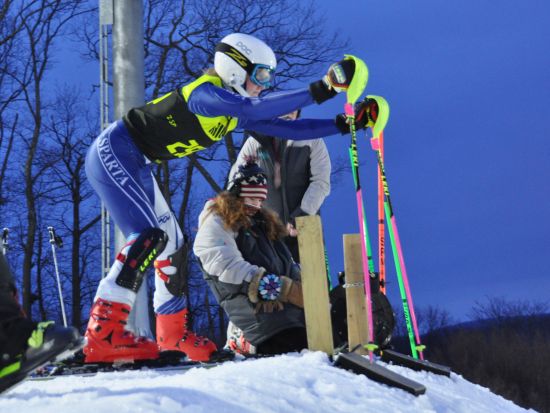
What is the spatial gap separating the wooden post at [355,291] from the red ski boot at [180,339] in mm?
952

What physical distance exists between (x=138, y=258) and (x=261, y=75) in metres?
1.24

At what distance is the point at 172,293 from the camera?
13.5 feet

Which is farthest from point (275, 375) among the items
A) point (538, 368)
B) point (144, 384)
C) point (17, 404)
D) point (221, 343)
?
point (538, 368)

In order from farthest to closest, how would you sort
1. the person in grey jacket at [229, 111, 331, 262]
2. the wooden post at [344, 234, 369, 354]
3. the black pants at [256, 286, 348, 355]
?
the person in grey jacket at [229, 111, 331, 262] < the black pants at [256, 286, 348, 355] < the wooden post at [344, 234, 369, 354]

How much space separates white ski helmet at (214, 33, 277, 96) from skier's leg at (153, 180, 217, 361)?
781 mm

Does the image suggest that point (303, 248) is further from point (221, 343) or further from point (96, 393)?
point (221, 343)

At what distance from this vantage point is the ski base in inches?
120

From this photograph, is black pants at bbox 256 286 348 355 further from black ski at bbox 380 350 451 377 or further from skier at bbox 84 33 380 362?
skier at bbox 84 33 380 362

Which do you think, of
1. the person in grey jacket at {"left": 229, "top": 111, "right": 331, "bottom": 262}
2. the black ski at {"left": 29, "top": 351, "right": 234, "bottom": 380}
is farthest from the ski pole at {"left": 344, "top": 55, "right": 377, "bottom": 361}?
the person in grey jacket at {"left": 229, "top": 111, "right": 331, "bottom": 262}

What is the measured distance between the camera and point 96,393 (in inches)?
91.0

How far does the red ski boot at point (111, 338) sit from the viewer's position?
137 inches

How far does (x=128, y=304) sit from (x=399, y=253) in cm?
151

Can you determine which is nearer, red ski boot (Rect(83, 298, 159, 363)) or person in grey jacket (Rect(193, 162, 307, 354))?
red ski boot (Rect(83, 298, 159, 363))

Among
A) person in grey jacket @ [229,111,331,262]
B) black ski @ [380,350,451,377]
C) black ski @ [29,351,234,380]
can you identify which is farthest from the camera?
person in grey jacket @ [229,111,331,262]
